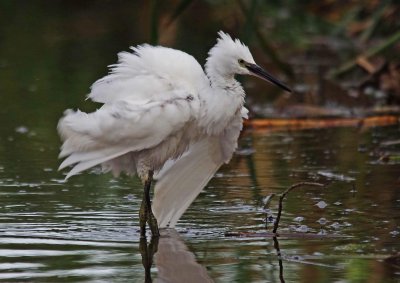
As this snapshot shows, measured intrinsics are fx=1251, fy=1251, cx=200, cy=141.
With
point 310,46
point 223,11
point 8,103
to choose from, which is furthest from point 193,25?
point 8,103

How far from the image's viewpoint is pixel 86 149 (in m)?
7.82

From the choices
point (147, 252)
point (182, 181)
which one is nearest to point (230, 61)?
point (182, 181)

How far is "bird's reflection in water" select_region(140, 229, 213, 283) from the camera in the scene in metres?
6.58

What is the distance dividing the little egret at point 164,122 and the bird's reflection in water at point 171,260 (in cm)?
21

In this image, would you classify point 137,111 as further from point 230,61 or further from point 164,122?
point 230,61

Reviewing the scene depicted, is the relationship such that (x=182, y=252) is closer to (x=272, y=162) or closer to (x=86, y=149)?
(x=86, y=149)

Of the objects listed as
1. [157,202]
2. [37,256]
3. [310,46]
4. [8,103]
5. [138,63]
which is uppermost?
[310,46]

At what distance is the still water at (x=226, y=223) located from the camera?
6668mm

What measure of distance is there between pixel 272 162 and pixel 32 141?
8.10ft

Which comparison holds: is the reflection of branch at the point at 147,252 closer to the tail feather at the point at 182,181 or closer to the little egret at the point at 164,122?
the little egret at the point at 164,122

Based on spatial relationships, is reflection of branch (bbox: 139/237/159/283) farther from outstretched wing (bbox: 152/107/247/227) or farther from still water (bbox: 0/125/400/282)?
outstretched wing (bbox: 152/107/247/227)

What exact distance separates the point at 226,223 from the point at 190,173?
0.45 meters

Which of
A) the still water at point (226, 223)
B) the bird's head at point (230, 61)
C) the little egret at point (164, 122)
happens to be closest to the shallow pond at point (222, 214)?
the still water at point (226, 223)

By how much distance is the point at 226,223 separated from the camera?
805 centimetres
